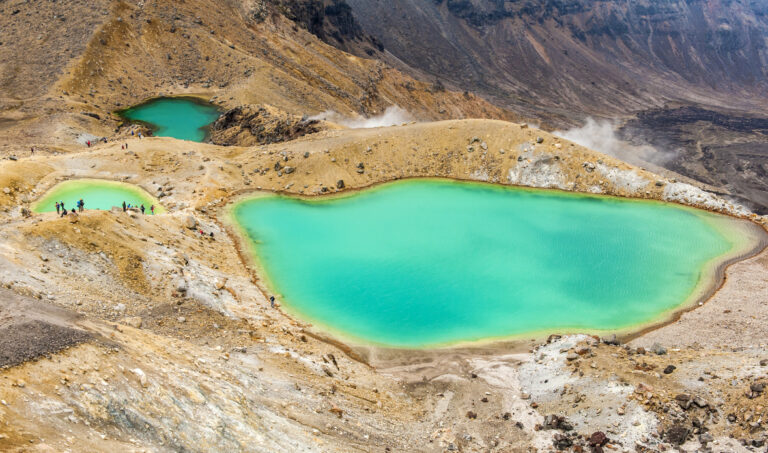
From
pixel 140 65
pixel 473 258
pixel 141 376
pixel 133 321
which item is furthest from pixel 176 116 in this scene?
pixel 141 376

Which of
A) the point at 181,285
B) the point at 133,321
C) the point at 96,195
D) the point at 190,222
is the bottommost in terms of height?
the point at 133,321

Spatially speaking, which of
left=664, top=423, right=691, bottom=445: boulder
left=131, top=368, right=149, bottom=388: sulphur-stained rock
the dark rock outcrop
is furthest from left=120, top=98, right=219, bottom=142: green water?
left=664, top=423, right=691, bottom=445: boulder

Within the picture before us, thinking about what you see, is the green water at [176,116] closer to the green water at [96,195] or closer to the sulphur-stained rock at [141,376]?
the green water at [96,195]

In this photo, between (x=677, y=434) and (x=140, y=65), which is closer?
(x=677, y=434)

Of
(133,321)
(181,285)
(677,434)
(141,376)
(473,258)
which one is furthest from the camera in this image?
(473,258)

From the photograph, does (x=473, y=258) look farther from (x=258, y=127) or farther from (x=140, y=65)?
(x=140, y=65)

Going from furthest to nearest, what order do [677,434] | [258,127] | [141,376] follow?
[258,127]
[677,434]
[141,376]

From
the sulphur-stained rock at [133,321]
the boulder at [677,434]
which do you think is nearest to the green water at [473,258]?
the sulphur-stained rock at [133,321]

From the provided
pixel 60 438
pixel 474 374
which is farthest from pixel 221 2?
pixel 60 438

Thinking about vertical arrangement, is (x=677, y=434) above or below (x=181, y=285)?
below
